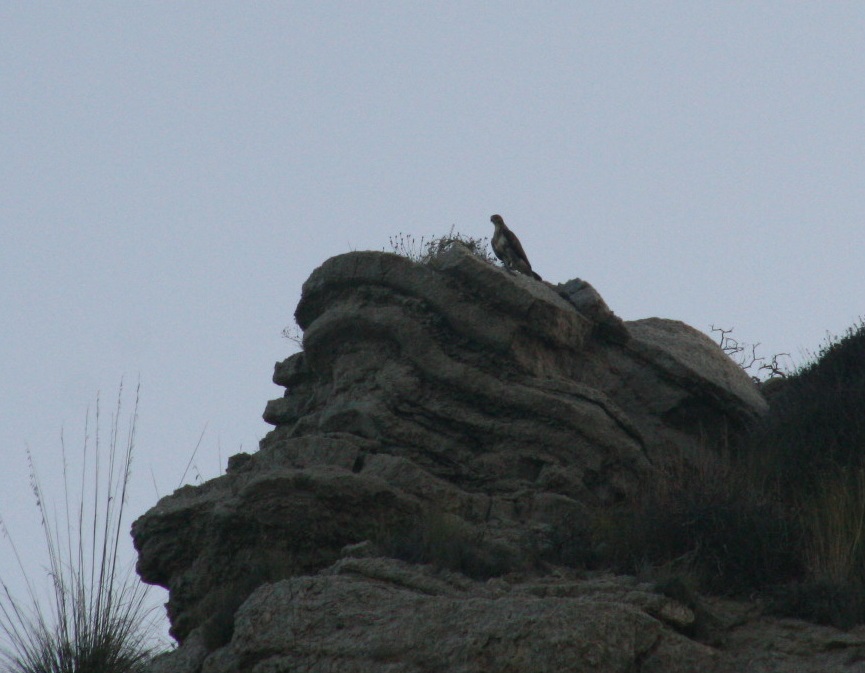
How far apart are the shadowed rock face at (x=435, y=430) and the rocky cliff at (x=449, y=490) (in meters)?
0.02

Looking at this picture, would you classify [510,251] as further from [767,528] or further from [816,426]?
[767,528]

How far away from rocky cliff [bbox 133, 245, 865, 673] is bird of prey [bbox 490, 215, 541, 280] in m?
0.59

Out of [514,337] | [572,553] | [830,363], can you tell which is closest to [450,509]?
[572,553]

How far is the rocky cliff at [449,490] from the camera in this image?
283 inches

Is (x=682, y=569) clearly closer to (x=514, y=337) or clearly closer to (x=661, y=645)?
(x=661, y=645)

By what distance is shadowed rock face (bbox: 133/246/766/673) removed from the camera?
9438mm

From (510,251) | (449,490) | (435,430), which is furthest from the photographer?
(510,251)

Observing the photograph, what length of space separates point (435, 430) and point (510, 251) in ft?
9.76

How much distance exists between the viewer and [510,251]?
516 inches

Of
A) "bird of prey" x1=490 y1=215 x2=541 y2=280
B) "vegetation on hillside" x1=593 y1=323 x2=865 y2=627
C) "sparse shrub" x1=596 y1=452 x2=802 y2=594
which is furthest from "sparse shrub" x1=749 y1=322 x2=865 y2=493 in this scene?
"bird of prey" x1=490 y1=215 x2=541 y2=280

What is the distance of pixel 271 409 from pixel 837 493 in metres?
5.90

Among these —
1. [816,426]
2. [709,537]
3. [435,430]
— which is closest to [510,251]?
[435,430]

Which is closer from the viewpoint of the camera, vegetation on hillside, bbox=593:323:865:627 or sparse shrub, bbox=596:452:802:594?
vegetation on hillside, bbox=593:323:865:627

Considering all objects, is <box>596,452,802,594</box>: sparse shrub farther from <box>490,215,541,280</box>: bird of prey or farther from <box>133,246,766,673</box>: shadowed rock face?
<box>490,215,541,280</box>: bird of prey
